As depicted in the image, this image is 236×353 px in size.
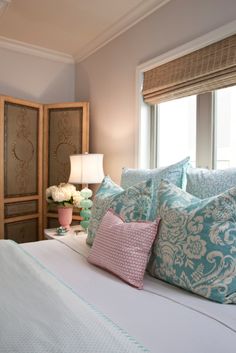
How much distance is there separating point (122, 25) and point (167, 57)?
2.46ft

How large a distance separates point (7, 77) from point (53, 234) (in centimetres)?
189

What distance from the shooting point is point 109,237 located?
130cm

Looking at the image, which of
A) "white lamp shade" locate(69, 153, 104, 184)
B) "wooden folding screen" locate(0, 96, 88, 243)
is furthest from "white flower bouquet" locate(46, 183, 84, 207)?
"wooden folding screen" locate(0, 96, 88, 243)

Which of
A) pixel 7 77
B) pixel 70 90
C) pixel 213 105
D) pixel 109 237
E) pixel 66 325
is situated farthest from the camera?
pixel 70 90

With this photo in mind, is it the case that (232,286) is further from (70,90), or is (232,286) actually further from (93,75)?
(70,90)

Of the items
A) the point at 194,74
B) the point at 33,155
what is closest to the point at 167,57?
the point at 194,74

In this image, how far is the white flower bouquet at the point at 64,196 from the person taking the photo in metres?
2.34

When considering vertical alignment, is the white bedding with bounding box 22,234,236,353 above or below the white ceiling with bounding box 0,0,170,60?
below

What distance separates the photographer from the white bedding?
2.50 ft

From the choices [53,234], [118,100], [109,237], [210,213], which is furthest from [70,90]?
[210,213]

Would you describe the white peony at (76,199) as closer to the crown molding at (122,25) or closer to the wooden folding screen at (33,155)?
the wooden folding screen at (33,155)

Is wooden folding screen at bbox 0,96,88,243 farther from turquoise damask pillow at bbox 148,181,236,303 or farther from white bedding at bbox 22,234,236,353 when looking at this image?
turquoise damask pillow at bbox 148,181,236,303

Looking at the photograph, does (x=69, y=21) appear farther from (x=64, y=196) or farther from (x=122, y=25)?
(x=64, y=196)

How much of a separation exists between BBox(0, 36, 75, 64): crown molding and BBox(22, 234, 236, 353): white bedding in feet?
8.60
